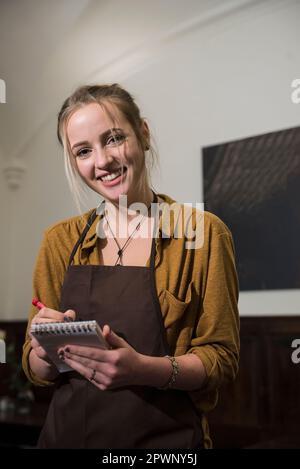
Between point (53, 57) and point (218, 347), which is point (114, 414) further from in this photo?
point (53, 57)

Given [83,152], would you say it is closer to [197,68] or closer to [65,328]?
[65,328]

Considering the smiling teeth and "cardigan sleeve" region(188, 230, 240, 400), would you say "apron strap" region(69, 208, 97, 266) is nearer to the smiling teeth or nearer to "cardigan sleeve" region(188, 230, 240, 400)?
the smiling teeth

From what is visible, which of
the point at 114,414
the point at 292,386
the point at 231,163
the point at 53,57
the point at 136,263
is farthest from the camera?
the point at 53,57

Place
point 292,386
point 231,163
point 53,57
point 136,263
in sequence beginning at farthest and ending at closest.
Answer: point 53,57
point 231,163
point 292,386
point 136,263

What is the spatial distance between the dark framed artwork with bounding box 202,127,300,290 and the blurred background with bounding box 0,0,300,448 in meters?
0.03

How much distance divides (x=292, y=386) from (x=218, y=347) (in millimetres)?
2047

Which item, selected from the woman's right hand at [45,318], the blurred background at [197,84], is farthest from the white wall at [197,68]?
the woman's right hand at [45,318]

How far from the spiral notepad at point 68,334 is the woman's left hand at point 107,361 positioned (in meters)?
0.01

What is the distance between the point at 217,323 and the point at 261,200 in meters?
2.15

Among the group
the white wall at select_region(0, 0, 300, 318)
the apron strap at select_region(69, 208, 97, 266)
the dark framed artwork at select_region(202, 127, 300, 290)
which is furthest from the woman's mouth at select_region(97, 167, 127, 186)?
the dark framed artwork at select_region(202, 127, 300, 290)

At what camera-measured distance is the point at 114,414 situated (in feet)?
3.49

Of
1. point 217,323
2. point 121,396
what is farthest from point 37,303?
point 217,323

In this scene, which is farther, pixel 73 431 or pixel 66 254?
pixel 66 254

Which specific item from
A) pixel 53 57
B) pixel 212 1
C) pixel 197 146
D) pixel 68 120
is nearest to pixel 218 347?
pixel 68 120
